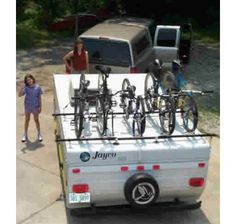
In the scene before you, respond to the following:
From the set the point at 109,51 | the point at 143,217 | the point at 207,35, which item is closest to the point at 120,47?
the point at 109,51

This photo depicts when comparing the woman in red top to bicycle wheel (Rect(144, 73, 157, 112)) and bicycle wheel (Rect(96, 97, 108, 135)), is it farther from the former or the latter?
bicycle wheel (Rect(96, 97, 108, 135))

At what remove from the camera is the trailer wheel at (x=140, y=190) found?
641 centimetres

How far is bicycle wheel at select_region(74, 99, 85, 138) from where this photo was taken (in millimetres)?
6660

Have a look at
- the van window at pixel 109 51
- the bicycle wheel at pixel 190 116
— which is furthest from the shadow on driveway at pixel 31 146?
the bicycle wheel at pixel 190 116

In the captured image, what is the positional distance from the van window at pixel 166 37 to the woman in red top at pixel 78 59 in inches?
176

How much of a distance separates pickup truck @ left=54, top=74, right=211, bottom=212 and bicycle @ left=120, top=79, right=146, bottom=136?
183mm

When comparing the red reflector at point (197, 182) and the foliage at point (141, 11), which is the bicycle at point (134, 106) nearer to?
the red reflector at point (197, 182)

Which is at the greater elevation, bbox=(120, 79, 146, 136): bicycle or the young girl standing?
bbox=(120, 79, 146, 136): bicycle

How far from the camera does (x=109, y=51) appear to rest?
11414 mm

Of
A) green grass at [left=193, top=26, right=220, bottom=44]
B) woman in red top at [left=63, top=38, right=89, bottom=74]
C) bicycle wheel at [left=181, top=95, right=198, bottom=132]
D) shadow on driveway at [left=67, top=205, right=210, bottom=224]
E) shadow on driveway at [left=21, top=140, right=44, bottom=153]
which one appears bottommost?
shadow on driveway at [left=67, top=205, right=210, bottom=224]

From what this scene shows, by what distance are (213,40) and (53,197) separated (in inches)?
588

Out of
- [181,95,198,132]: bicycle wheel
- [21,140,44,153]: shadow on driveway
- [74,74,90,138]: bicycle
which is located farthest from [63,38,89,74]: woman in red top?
[181,95,198,132]: bicycle wheel

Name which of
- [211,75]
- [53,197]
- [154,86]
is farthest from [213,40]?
[53,197]

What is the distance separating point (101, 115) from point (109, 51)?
4.50 meters
